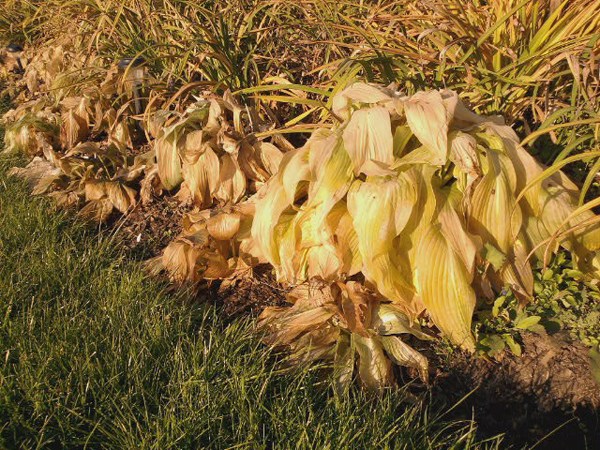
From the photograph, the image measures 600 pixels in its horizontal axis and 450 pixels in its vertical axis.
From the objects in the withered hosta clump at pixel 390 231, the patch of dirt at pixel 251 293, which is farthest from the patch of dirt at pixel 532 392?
the patch of dirt at pixel 251 293

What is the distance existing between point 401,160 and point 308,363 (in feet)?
2.52

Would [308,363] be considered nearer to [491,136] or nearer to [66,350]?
[66,350]

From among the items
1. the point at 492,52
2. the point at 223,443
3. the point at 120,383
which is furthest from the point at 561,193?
the point at 120,383

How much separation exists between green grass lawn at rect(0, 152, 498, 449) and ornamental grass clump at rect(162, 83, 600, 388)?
10.6 inches

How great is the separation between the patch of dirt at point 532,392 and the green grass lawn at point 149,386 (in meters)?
0.12

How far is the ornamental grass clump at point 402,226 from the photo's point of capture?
209 cm

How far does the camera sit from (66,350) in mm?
1855

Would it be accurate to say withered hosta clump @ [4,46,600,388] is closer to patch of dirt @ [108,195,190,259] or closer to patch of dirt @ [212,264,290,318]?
patch of dirt @ [212,264,290,318]

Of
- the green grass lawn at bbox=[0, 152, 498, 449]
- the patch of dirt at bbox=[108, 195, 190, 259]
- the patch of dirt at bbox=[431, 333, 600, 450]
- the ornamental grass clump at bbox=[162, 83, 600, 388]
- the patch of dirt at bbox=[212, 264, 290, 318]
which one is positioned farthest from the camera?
the patch of dirt at bbox=[108, 195, 190, 259]

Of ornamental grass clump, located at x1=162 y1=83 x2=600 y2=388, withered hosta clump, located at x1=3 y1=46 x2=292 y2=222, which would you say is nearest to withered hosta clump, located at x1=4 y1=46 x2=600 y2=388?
ornamental grass clump, located at x1=162 y1=83 x2=600 y2=388

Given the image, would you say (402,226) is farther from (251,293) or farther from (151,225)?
(151,225)

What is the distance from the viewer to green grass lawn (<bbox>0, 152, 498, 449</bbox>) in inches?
64.2

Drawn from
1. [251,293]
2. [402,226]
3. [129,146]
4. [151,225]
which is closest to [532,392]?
[402,226]

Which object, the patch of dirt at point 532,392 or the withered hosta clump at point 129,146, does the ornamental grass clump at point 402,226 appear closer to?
the patch of dirt at point 532,392
